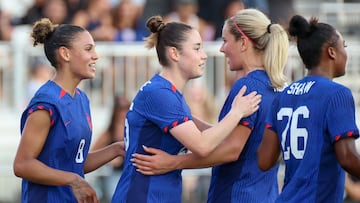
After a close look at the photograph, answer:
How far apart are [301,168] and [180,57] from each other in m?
1.15

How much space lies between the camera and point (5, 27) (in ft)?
43.6

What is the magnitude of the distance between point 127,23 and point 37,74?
143 cm

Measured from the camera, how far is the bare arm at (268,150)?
6.24m

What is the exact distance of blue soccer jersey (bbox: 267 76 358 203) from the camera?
228 inches

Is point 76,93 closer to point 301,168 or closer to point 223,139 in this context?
point 223,139

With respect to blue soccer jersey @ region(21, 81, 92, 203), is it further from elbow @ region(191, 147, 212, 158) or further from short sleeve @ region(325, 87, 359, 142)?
short sleeve @ region(325, 87, 359, 142)

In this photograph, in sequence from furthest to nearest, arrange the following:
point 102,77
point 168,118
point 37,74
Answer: point 102,77, point 37,74, point 168,118

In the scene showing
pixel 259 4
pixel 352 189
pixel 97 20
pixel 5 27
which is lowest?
pixel 352 189

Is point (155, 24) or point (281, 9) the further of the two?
point (281, 9)

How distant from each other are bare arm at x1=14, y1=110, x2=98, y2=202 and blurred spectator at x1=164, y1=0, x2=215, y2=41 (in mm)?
6801

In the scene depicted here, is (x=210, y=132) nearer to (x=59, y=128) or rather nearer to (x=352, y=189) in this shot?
(x=59, y=128)

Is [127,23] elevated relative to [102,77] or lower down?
elevated

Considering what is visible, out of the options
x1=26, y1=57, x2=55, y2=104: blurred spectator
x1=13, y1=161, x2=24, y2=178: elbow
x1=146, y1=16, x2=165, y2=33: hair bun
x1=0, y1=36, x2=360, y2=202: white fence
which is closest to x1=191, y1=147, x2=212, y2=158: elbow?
x1=146, y1=16, x2=165, y2=33: hair bun

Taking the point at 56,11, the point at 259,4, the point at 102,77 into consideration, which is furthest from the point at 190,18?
the point at 56,11
